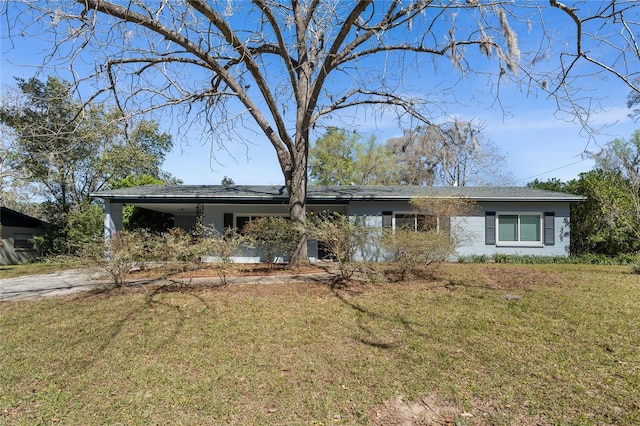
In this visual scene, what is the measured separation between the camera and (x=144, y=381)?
11.6ft

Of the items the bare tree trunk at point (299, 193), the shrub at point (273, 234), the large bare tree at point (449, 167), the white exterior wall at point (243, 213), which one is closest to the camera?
the shrub at point (273, 234)

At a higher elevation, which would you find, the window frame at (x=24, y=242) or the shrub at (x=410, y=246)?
the shrub at (x=410, y=246)

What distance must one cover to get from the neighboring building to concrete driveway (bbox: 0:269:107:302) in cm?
917

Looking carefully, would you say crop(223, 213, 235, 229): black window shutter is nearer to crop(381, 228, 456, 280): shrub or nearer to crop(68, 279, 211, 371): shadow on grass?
crop(68, 279, 211, 371): shadow on grass

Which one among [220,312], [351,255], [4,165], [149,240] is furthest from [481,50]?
[4,165]

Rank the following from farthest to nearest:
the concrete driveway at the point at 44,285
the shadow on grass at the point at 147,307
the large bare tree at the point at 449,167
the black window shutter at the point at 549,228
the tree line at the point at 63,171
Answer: the large bare tree at the point at 449,167 < the tree line at the point at 63,171 < the black window shutter at the point at 549,228 < the concrete driveway at the point at 44,285 < the shadow on grass at the point at 147,307

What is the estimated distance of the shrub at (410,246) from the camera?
7945mm

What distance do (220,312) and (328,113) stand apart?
296 inches

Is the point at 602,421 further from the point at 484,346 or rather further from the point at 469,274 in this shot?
the point at 469,274

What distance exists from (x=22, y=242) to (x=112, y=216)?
9.49 m

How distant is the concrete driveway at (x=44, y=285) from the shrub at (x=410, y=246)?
6.70 meters

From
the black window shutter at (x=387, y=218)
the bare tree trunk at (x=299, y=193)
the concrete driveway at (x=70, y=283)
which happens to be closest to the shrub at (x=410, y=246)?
the concrete driveway at (x=70, y=283)

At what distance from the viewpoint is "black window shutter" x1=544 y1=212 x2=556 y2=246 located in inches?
534

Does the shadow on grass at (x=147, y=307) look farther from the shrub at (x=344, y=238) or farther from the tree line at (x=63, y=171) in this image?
the tree line at (x=63, y=171)
